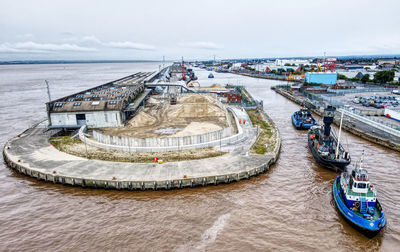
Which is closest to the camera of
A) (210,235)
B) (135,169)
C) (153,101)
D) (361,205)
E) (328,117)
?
(210,235)

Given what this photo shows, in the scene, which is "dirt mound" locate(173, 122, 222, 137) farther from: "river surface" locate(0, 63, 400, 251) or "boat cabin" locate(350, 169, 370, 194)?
"boat cabin" locate(350, 169, 370, 194)

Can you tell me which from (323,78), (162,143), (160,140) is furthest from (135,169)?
(323,78)

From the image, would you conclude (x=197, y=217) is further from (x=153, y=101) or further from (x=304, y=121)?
(x=153, y=101)

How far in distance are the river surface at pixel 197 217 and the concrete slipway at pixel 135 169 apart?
864 mm

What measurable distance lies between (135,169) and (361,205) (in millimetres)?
21397

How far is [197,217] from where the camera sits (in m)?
21.6

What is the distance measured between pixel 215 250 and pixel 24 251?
14.5 metres

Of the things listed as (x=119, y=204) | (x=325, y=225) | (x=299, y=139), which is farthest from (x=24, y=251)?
(x=299, y=139)

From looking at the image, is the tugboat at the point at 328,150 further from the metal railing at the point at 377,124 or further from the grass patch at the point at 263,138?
the metal railing at the point at 377,124

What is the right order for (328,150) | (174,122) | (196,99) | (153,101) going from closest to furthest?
(328,150) < (174,122) < (196,99) < (153,101)

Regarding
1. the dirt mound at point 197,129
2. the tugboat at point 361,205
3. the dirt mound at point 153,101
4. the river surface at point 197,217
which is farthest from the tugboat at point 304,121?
the dirt mound at point 153,101

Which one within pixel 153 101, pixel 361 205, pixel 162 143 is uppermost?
pixel 153 101

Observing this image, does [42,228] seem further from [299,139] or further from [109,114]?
[299,139]

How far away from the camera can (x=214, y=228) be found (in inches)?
800
